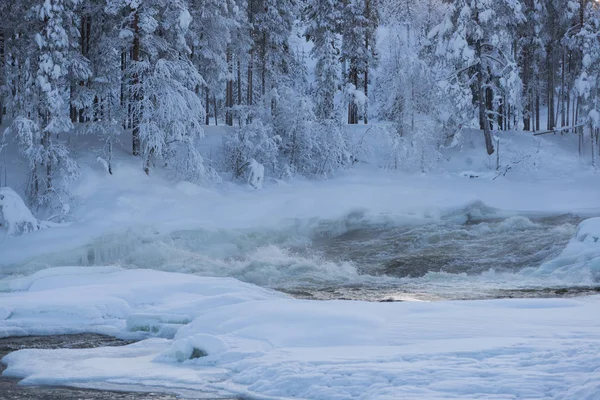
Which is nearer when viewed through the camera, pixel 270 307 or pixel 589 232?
pixel 270 307

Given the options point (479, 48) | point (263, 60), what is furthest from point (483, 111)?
point (263, 60)

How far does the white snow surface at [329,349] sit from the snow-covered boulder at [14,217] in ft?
33.4

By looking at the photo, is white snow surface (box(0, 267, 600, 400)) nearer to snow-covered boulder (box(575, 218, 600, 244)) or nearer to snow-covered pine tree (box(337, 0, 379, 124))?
snow-covered boulder (box(575, 218, 600, 244))

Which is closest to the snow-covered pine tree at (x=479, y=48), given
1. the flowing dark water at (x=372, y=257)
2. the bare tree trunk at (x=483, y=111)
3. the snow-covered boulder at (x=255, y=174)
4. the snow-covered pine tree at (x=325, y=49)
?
the bare tree trunk at (x=483, y=111)

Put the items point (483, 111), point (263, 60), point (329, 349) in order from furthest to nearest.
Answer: point (263, 60), point (483, 111), point (329, 349)

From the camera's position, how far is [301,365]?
22.9 ft

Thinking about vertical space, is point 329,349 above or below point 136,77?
below

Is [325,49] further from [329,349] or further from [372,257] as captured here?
[329,349]

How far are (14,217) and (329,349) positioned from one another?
607 inches

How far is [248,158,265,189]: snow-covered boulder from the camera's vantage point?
27.9 m

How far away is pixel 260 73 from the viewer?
129 ft

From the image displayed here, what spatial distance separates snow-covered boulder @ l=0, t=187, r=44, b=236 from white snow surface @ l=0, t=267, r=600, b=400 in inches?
400

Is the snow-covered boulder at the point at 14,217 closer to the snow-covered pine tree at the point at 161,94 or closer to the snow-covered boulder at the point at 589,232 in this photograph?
the snow-covered pine tree at the point at 161,94

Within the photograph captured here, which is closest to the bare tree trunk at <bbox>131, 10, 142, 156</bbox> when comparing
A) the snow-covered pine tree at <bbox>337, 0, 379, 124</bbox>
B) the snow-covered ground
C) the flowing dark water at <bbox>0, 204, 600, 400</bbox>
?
the snow-covered ground
